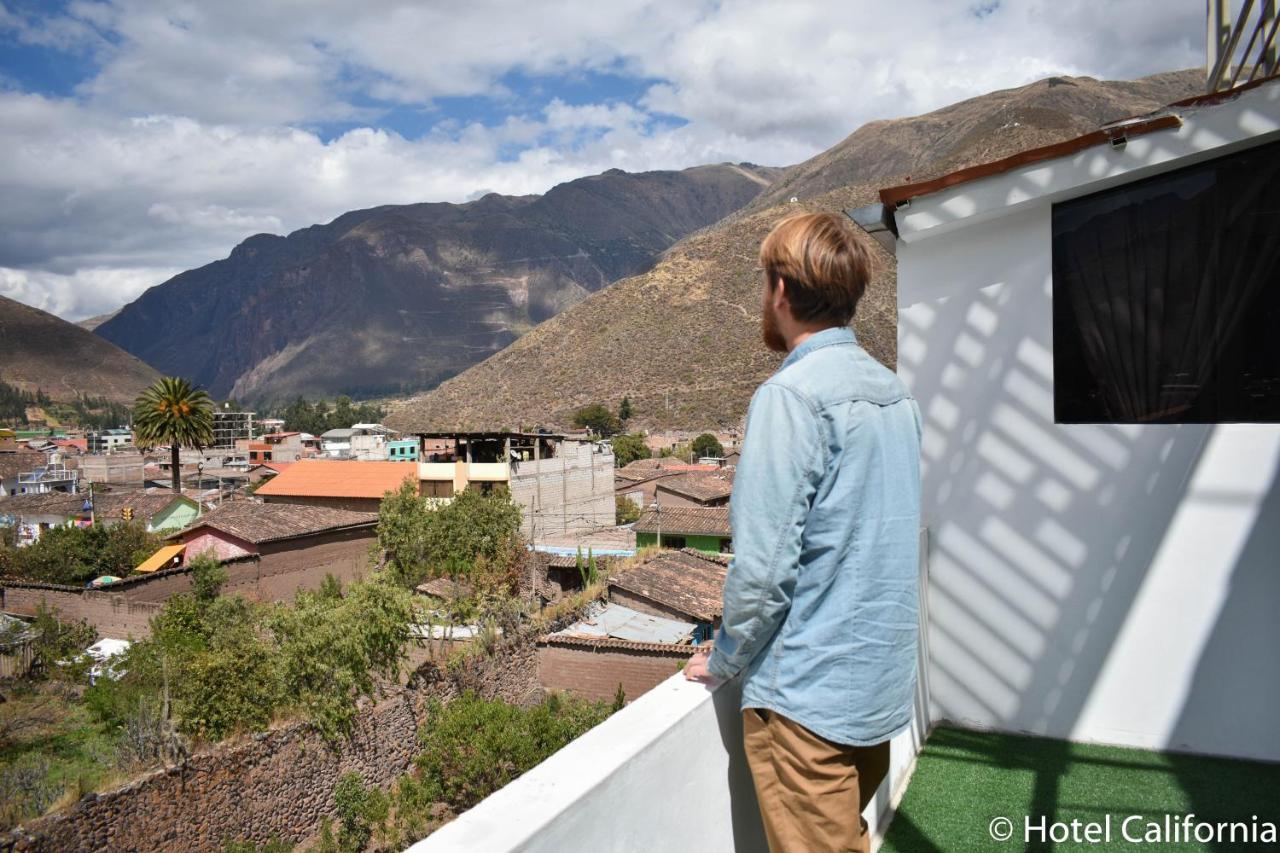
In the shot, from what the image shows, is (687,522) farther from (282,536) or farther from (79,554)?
(79,554)

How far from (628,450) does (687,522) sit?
1763cm

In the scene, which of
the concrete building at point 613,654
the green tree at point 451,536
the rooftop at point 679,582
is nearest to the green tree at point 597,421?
the green tree at point 451,536

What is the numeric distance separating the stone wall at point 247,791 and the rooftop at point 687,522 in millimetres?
11744

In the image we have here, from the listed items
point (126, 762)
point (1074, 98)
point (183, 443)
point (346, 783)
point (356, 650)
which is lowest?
point (346, 783)

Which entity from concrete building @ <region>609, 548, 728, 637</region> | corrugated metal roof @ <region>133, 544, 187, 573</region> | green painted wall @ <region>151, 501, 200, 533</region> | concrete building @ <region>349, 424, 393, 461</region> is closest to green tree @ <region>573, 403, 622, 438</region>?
concrete building @ <region>349, 424, 393, 461</region>

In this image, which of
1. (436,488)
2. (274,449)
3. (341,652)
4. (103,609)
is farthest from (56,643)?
(274,449)

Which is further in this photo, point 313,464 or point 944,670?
point 313,464

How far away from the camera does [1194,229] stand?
325cm

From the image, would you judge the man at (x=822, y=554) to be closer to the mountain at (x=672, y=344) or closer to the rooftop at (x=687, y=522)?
the rooftop at (x=687, y=522)

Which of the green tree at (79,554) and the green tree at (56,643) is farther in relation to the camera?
the green tree at (79,554)

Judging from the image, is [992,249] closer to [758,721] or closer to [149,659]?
[758,721]

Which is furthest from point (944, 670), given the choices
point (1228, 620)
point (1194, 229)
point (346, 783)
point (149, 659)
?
point (149, 659)

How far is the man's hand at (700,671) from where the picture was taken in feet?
5.52

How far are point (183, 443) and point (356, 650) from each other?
24083mm
